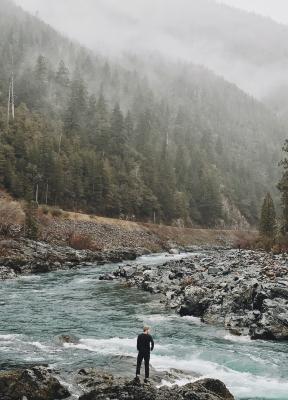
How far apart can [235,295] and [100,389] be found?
1825cm

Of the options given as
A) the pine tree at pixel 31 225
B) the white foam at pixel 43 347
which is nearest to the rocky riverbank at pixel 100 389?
the white foam at pixel 43 347

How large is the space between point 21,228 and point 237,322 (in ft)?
166

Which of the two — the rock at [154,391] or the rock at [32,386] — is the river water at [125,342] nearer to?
the rock at [154,391]

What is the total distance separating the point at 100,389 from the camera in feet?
53.4

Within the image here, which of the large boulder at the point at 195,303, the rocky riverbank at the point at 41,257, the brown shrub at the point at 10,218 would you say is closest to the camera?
the large boulder at the point at 195,303

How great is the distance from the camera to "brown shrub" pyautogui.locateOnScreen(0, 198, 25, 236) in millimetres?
69875

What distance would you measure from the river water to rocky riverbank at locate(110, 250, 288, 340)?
1.18 meters

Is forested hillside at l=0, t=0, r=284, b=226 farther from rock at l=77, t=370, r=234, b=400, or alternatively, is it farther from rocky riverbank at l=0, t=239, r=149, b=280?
rock at l=77, t=370, r=234, b=400

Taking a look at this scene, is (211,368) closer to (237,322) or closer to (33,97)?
(237,322)

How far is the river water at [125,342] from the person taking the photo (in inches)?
823

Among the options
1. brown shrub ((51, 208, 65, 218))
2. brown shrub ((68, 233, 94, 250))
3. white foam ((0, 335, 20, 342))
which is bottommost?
white foam ((0, 335, 20, 342))

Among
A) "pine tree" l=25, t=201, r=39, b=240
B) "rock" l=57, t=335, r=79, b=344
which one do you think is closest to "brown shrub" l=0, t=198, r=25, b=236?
"pine tree" l=25, t=201, r=39, b=240

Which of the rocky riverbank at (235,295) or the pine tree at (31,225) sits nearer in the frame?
the rocky riverbank at (235,295)

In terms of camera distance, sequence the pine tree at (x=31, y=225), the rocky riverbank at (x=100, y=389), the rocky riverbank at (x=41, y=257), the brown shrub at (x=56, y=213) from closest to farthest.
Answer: the rocky riverbank at (x=100, y=389), the rocky riverbank at (x=41, y=257), the pine tree at (x=31, y=225), the brown shrub at (x=56, y=213)
